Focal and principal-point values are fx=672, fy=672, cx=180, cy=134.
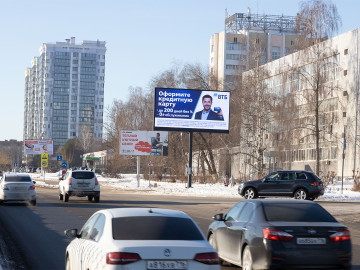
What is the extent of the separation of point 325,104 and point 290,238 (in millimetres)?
60198

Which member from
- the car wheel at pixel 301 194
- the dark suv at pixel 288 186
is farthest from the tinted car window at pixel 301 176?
the car wheel at pixel 301 194

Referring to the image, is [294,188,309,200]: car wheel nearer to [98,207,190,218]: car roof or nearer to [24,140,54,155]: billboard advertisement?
[98,207,190,218]: car roof

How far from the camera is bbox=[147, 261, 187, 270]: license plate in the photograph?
7434mm

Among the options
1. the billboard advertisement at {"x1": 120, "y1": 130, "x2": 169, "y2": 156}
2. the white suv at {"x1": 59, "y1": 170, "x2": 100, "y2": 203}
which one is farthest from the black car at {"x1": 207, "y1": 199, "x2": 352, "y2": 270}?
the billboard advertisement at {"x1": 120, "y1": 130, "x2": 169, "y2": 156}

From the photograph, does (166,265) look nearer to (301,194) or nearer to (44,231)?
(44,231)

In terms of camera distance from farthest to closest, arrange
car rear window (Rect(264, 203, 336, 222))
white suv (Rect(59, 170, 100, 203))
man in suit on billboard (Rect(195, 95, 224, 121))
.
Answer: man in suit on billboard (Rect(195, 95, 224, 121))
white suv (Rect(59, 170, 100, 203))
car rear window (Rect(264, 203, 336, 222))

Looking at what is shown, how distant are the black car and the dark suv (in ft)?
88.5

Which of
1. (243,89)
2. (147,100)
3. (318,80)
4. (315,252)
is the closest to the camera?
(315,252)

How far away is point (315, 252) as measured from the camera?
10.2 m

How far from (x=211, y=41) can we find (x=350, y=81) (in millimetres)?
91401

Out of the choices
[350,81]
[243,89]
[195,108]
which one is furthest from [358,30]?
[195,108]

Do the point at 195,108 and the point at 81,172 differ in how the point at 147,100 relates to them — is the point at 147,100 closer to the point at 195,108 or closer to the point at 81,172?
the point at 195,108

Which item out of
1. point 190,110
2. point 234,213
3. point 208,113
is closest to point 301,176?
point 208,113

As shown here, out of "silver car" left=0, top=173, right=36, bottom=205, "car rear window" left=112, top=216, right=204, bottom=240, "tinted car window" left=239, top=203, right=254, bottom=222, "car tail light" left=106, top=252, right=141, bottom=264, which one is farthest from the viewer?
"silver car" left=0, top=173, right=36, bottom=205
